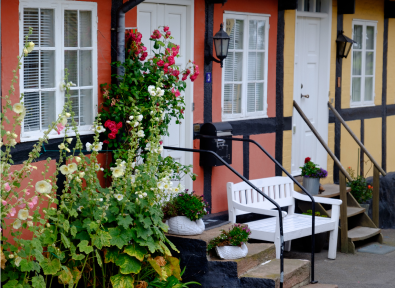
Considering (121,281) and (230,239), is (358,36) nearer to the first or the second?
(230,239)

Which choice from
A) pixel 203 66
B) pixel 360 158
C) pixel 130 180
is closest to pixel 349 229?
pixel 360 158

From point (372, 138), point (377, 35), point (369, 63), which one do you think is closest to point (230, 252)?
point (372, 138)

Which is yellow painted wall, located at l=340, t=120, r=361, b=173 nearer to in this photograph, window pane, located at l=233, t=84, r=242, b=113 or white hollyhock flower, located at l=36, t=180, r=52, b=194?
window pane, located at l=233, t=84, r=242, b=113

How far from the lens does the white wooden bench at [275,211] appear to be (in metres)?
6.76

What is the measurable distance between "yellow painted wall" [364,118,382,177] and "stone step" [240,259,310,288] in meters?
4.63

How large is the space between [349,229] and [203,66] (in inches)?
129

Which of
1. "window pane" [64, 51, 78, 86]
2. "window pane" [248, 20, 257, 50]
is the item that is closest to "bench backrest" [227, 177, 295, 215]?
"window pane" [248, 20, 257, 50]

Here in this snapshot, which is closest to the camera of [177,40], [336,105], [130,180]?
[130,180]

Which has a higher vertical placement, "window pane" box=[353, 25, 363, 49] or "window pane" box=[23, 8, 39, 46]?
"window pane" box=[353, 25, 363, 49]

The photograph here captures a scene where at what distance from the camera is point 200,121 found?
7270 mm

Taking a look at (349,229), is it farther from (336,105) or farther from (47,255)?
(47,255)

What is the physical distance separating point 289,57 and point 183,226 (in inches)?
140

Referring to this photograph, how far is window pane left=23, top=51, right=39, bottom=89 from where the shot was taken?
5.40 meters

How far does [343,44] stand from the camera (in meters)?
9.39
